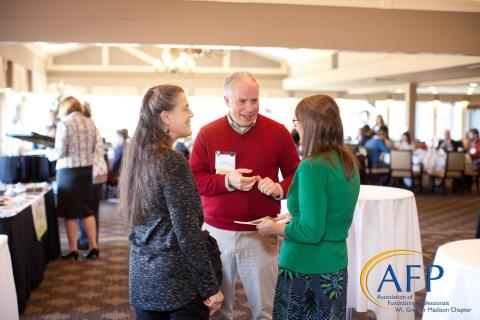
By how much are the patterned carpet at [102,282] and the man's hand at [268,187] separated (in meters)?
0.60

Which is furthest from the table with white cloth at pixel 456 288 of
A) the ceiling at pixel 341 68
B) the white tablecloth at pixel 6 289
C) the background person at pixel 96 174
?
the ceiling at pixel 341 68

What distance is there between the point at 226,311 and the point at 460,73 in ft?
36.9

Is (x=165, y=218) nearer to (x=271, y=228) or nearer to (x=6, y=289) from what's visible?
(x=271, y=228)

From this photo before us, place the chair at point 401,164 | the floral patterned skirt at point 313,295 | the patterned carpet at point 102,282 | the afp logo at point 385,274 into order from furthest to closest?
1. the chair at point 401,164
2. the patterned carpet at point 102,282
3. the afp logo at point 385,274
4. the floral patterned skirt at point 313,295

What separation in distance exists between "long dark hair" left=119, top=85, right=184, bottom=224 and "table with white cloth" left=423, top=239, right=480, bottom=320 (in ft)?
3.70

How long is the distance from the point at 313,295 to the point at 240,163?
0.78 m

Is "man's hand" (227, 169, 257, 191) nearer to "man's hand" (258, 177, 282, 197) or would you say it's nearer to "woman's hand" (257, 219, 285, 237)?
"man's hand" (258, 177, 282, 197)

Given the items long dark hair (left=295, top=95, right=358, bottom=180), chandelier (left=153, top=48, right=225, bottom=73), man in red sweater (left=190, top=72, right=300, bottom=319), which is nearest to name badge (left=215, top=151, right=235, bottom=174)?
man in red sweater (left=190, top=72, right=300, bottom=319)

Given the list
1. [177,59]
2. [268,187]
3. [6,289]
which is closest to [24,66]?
[177,59]

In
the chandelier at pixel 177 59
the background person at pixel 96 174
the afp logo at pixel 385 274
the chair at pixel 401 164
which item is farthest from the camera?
the chandelier at pixel 177 59

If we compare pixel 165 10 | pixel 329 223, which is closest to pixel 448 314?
pixel 329 223

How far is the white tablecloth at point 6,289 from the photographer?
2.35 m

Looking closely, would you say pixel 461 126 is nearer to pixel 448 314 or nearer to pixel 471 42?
pixel 471 42

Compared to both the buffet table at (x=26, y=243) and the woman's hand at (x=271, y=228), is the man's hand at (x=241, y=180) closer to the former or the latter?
Answer: the woman's hand at (x=271, y=228)
